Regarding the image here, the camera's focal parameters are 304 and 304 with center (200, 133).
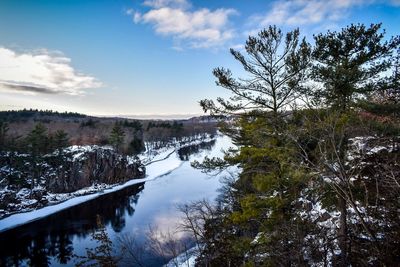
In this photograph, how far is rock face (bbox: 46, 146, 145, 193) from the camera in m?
51.6

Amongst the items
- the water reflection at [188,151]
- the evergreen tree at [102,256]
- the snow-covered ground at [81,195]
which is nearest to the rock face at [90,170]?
the snow-covered ground at [81,195]

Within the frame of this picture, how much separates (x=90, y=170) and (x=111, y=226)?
Result: 24.7m

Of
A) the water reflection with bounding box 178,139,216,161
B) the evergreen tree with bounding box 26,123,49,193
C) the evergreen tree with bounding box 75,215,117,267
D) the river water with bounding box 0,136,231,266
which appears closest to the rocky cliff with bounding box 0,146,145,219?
the evergreen tree with bounding box 26,123,49,193

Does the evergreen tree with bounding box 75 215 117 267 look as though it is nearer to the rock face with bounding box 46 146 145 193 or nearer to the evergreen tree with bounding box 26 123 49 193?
the rock face with bounding box 46 146 145 193

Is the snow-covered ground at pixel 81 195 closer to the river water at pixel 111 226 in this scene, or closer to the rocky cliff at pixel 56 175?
the rocky cliff at pixel 56 175

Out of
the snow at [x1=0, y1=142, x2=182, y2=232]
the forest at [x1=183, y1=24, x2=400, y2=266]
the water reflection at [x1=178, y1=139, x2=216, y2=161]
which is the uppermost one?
the forest at [x1=183, y1=24, x2=400, y2=266]

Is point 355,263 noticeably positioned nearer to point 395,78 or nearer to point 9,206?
point 395,78

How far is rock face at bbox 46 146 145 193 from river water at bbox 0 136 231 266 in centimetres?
665

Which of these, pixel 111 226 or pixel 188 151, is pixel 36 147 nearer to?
pixel 111 226

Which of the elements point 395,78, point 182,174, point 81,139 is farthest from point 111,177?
point 395,78

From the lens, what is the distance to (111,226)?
113ft

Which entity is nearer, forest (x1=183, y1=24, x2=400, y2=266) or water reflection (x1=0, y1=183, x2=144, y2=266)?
forest (x1=183, y1=24, x2=400, y2=266)

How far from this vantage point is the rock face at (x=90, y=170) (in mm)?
51625

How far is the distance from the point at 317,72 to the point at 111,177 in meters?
52.1
